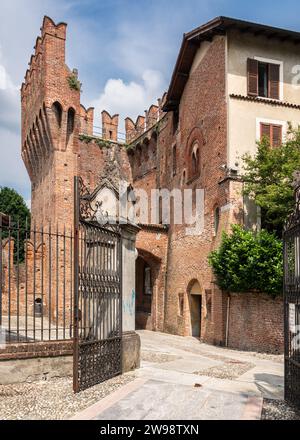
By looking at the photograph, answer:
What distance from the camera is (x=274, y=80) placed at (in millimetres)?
18234

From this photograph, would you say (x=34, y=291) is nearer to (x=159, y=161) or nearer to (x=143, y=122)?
(x=159, y=161)

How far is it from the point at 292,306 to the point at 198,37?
49.6 feet

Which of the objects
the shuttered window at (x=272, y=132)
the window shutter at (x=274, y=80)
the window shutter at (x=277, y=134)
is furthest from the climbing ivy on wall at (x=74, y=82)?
the window shutter at (x=277, y=134)

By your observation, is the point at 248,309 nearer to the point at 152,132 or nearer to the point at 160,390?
the point at 160,390

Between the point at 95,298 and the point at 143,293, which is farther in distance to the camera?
the point at 143,293

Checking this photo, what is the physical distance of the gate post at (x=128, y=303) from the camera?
29.6ft

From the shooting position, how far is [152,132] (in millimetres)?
27031

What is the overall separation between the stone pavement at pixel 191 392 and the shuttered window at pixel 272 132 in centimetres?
890

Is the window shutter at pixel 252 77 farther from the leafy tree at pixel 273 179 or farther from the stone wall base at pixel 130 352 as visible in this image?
the stone wall base at pixel 130 352

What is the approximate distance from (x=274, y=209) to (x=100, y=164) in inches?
612

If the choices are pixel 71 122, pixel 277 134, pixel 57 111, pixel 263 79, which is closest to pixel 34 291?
pixel 277 134

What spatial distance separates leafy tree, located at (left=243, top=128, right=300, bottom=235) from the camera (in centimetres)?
1506

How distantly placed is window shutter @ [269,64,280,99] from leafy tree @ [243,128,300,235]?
7.88ft
